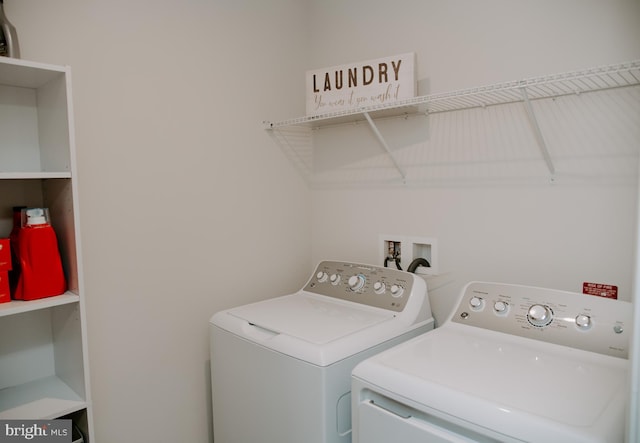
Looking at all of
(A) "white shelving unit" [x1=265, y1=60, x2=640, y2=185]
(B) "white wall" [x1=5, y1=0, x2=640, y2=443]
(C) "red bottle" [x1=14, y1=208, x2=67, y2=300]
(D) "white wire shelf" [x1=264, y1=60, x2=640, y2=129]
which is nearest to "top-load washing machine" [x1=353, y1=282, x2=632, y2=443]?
(B) "white wall" [x1=5, y1=0, x2=640, y2=443]

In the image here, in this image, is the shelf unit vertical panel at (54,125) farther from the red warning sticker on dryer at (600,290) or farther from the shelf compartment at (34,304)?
the red warning sticker on dryer at (600,290)

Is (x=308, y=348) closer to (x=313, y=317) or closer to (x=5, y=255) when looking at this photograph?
(x=313, y=317)

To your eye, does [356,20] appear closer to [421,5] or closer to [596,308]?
[421,5]

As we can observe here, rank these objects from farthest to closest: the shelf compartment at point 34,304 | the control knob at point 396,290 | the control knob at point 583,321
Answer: the control knob at point 396,290 → the control knob at point 583,321 → the shelf compartment at point 34,304

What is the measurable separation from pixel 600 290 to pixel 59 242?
1769mm

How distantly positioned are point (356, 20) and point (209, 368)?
5.75 feet

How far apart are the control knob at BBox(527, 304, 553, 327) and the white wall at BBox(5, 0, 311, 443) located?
1195mm

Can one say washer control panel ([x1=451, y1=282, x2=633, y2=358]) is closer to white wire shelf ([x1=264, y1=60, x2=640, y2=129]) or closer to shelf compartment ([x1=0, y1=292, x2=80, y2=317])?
white wire shelf ([x1=264, y1=60, x2=640, y2=129])

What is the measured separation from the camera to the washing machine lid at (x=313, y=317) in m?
1.43

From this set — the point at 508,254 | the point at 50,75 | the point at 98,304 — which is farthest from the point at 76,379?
the point at 508,254

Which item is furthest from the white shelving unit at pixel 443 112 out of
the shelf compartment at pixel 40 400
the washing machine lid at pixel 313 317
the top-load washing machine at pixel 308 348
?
the shelf compartment at pixel 40 400

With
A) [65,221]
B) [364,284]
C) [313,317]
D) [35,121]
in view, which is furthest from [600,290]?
[35,121]

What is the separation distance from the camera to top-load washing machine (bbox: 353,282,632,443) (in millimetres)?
928

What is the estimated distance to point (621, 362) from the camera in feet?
3.84
